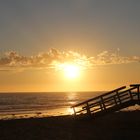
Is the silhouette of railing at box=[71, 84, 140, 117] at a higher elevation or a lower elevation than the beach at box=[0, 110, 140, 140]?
higher

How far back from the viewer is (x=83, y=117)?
24.0m

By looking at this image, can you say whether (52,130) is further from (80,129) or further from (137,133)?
(137,133)

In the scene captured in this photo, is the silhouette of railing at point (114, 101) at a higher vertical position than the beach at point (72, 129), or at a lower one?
higher

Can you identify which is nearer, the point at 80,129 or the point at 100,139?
the point at 100,139

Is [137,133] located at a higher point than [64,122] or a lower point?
lower

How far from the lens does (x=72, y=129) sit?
69.5 feet

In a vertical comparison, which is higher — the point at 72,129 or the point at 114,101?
the point at 114,101

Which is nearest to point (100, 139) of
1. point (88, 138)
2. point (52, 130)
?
point (88, 138)

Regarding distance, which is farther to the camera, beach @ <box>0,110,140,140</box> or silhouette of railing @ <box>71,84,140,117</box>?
silhouette of railing @ <box>71,84,140,117</box>

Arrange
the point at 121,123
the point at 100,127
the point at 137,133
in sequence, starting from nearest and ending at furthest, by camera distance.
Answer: the point at 137,133 → the point at 100,127 → the point at 121,123

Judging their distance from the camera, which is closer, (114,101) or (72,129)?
(72,129)

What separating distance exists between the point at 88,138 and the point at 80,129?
2373mm

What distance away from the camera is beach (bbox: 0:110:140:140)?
748 inches

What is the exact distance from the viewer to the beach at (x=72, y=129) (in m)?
19.0
